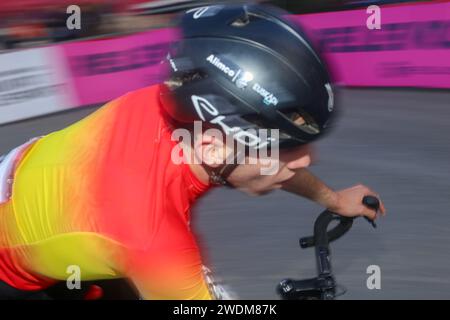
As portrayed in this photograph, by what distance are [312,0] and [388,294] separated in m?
8.11

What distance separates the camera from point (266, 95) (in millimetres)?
1880

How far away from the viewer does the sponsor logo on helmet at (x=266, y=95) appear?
1871mm

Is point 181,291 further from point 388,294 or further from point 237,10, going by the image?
point 388,294

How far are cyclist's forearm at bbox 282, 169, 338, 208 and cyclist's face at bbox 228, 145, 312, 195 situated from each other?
0.71ft

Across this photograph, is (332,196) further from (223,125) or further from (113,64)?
(113,64)

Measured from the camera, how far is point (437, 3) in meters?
8.94

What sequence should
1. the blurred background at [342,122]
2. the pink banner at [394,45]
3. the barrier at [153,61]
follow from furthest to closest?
1. the pink banner at [394,45]
2. the barrier at [153,61]
3. the blurred background at [342,122]

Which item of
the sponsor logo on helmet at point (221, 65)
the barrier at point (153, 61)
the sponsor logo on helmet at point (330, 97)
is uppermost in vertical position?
the barrier at point (153, 61)

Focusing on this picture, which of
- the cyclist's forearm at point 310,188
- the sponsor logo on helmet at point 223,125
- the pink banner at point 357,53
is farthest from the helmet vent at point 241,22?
the pink banner at point 357,53

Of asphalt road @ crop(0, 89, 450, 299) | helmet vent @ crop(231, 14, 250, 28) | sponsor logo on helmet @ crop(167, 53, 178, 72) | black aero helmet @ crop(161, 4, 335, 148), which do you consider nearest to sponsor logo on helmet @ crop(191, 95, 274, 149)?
black aero helmet @ crop(161, 4, 335, 148)

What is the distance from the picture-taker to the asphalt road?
429 centimetres

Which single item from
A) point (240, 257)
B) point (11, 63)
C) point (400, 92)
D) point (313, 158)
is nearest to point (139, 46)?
point (11, 63)

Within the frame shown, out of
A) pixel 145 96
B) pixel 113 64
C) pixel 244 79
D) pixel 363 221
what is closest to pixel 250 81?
pixel 244 79

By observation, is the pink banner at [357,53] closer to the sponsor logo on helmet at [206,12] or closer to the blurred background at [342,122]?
the blurred background at [342,122]
